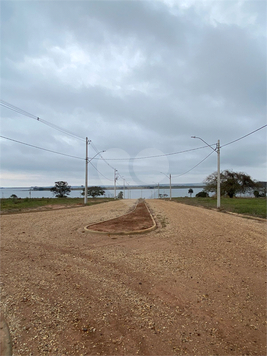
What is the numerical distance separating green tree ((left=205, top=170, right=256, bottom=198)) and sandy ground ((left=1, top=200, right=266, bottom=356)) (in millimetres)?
51057

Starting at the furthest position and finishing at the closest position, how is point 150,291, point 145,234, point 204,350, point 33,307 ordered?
point 145,234 → point 150,291 → point 33,307 → point 204,350

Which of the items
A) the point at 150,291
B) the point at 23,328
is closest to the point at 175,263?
the point at 150,291

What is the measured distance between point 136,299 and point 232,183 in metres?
55.9

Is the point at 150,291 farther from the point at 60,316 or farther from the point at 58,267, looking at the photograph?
the point at 58,267

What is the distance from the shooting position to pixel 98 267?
515 centimetres

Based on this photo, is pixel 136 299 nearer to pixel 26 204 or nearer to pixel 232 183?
pixel 26 204

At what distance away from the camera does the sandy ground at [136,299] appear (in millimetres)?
2672

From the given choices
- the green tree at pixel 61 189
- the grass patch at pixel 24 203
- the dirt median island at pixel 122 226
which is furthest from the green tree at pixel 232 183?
the dirt median island at pixel 122 226

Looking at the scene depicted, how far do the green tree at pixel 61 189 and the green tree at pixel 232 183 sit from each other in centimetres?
3995

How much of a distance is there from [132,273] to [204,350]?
2358mm

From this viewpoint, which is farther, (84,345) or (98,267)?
(98,267)

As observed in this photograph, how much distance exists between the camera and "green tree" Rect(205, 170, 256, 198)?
5422 centimetres

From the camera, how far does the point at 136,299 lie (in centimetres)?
364

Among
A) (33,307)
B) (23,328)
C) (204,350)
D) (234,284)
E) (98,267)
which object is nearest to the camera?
(204,350)
